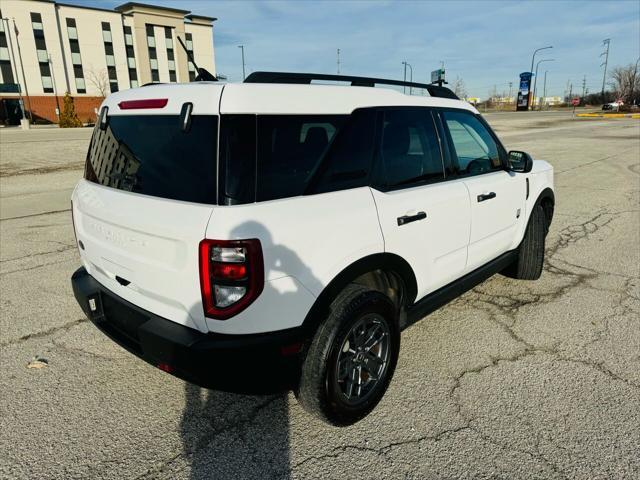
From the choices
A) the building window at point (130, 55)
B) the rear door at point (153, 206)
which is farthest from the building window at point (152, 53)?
the rear door at point (153, 206)

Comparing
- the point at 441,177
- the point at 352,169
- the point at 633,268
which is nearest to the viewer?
the point at 352,169

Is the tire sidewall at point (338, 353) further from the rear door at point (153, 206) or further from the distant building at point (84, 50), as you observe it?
the distant building at point (84, 50)

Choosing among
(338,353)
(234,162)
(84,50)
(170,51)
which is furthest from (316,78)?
(170,51)

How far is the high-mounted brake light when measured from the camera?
237 cm

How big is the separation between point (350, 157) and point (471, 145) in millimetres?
1625

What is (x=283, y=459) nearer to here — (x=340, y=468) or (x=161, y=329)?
(x=340, y=468)

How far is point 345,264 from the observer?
2.38 meters

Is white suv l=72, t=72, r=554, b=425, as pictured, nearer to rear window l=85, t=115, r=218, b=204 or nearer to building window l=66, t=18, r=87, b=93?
rear window l=85, t=115, r=218, b=204

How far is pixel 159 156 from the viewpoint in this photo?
239cm

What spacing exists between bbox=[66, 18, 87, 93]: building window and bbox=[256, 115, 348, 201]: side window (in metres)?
68.0

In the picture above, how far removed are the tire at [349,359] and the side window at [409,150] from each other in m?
0.75

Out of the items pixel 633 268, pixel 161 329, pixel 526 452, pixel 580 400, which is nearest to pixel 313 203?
pixel 161 329

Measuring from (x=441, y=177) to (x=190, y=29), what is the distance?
74458 millimetres

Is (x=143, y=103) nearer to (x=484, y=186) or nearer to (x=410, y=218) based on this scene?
(x=410, y=218)
